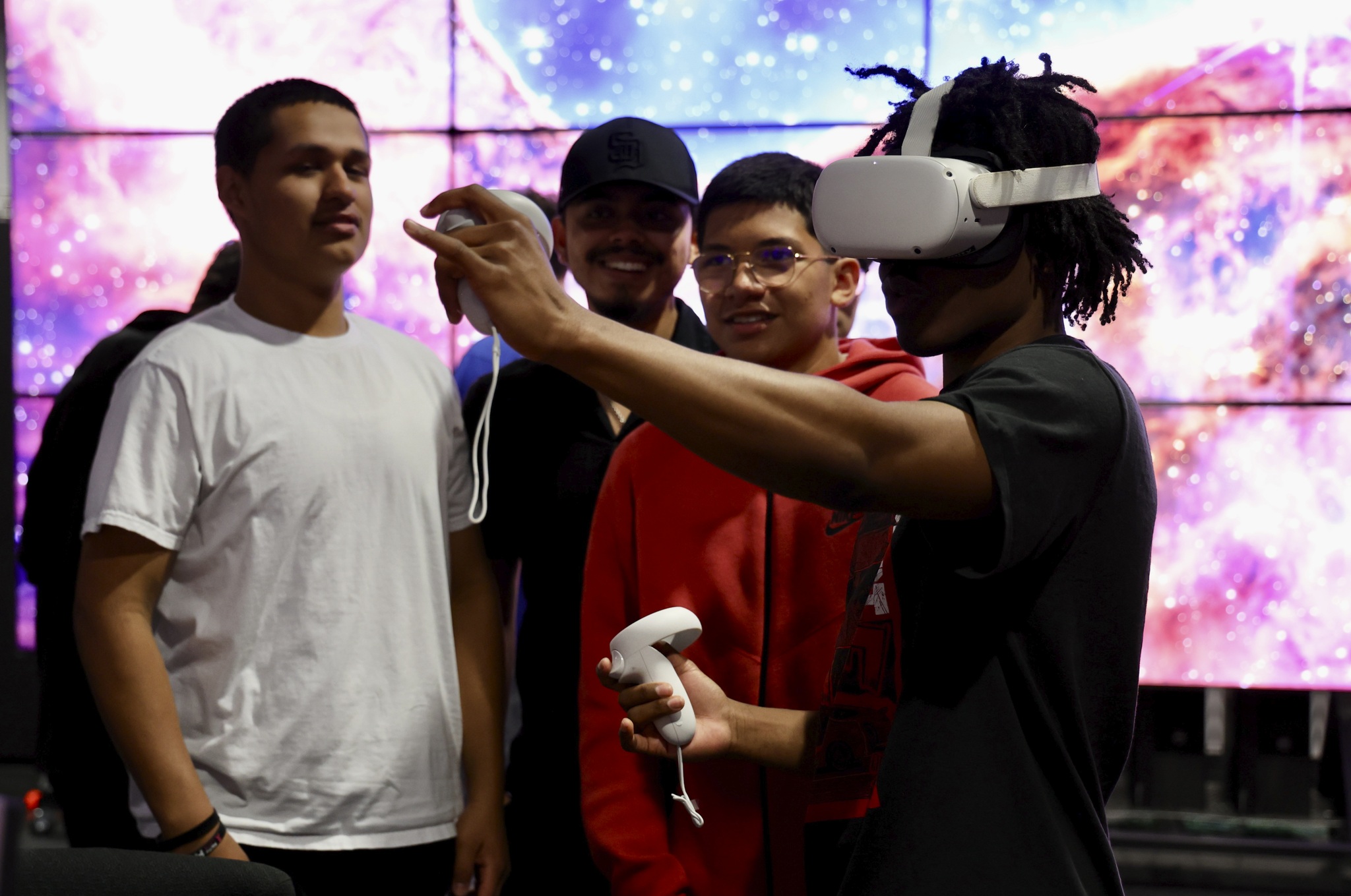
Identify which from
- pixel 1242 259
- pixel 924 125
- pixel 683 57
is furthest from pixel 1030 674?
pixel 683 57

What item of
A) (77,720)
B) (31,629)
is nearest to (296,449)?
(77,720)

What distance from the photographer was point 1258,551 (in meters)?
3.62

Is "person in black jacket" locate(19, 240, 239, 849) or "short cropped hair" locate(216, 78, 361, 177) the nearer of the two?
"short cropped hair" locate(216, 78, 361, 177)

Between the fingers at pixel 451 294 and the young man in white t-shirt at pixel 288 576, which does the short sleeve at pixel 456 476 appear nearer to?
the young man in white t-shirt at pixel 288 576

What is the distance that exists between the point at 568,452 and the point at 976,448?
1.26 meters

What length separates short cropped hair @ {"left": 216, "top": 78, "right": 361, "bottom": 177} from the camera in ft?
6.37

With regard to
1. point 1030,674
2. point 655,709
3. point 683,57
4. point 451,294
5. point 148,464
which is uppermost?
point 683,57

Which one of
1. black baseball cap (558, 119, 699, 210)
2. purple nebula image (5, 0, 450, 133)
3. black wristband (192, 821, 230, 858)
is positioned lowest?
black wristband (192, 821, 230, 858)

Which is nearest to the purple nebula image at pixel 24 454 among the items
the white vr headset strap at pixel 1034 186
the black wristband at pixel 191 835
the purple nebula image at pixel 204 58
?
the purple nebula image at pixel 204 58

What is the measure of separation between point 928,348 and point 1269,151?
315 cm

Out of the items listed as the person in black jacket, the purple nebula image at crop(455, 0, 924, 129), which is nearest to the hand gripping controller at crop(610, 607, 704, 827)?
the person in black jacket

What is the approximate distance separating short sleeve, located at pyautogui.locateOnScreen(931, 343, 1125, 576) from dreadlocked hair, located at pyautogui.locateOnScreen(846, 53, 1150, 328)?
159mm

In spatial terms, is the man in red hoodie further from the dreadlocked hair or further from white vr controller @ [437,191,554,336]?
white vr controller @ [437,191,554,336]

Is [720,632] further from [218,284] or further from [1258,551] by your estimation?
[1258,551]
